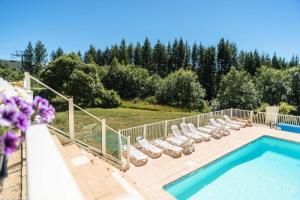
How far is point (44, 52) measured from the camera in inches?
1747

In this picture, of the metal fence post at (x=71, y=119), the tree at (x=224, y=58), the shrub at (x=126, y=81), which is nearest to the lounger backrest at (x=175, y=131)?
the metal fence post at (x=71, y=119)

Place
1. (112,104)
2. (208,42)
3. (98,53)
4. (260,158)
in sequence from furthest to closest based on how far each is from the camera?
(98,53) < (208,42) < (112,104) < (260,158)

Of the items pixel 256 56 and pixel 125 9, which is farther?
pixel 256 56

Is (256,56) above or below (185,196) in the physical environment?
above

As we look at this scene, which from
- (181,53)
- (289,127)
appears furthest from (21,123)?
(181,53)

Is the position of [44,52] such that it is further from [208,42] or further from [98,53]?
[208,42]

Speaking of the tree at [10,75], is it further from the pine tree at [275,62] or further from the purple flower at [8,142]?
the pine tree at [275,62]

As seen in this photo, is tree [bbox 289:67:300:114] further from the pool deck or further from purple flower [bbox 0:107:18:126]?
purple flower [bbox 0:107:18:126]

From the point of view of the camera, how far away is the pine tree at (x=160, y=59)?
40.4 metres

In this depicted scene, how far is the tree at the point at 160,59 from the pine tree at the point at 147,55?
0.96 metres

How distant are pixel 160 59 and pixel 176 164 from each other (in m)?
34.5

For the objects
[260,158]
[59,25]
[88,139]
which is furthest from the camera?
[59,25]

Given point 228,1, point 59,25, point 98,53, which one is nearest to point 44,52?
point 98,53

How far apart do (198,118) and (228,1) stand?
7.40 metres
